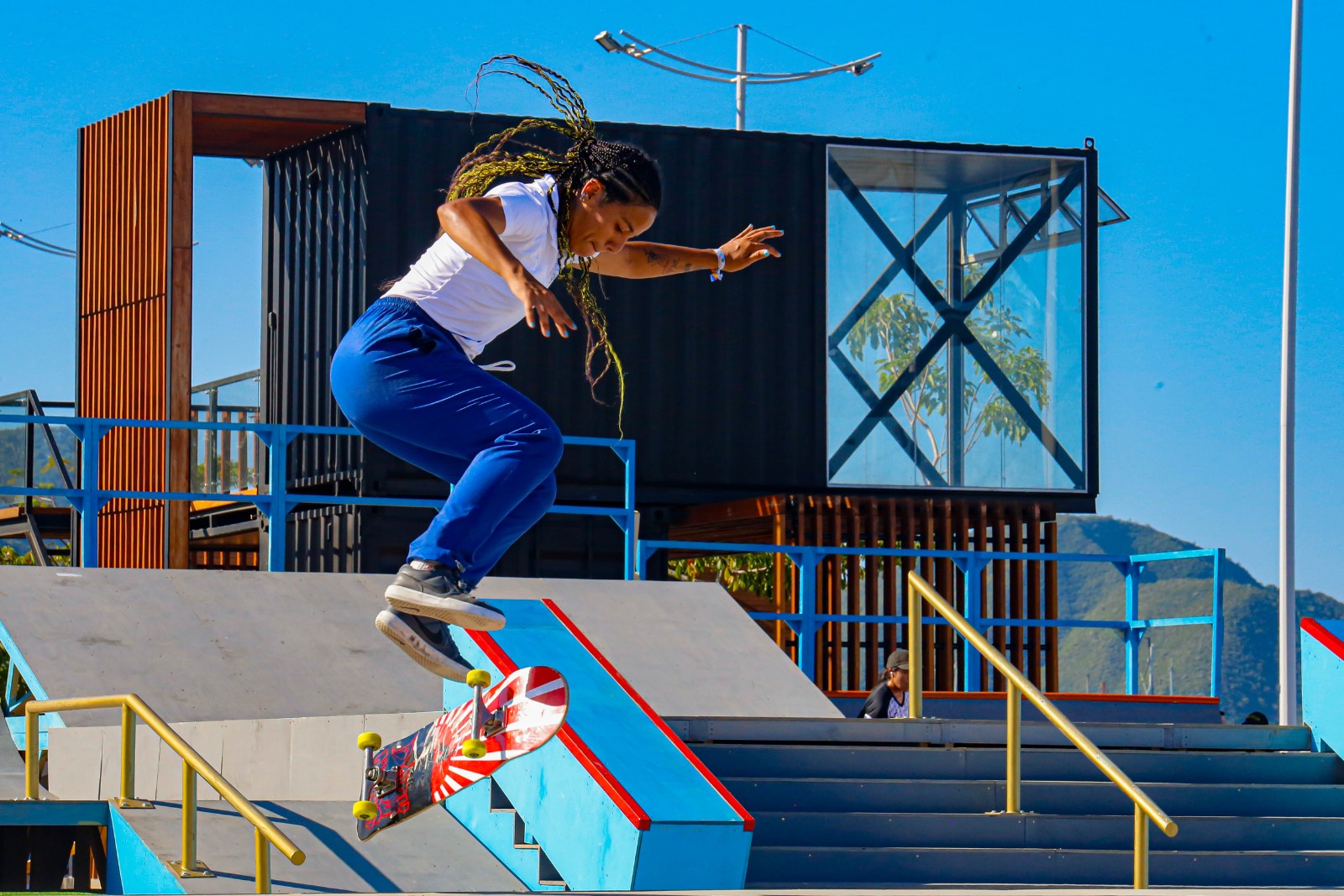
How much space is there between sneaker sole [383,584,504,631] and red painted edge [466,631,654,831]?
223 cm

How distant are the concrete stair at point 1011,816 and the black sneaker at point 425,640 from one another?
9.57 ft

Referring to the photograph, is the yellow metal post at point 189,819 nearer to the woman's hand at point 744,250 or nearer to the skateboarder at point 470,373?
the skateboarder at point 470,373

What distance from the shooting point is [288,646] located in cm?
1165

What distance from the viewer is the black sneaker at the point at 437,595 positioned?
18.4ft

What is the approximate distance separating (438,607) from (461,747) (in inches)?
48.7

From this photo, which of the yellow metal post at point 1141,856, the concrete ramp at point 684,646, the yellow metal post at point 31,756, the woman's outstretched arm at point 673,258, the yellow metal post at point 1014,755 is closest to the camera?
the woman's outstretched arm at point 673,258

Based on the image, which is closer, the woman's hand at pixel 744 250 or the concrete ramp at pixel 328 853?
the woman's hand at pixel 744 250

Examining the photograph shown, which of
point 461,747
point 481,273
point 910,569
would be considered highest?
point 481,273

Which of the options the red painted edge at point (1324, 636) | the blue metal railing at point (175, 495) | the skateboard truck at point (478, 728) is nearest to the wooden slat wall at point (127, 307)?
the blue metal railing at point (175, 495)

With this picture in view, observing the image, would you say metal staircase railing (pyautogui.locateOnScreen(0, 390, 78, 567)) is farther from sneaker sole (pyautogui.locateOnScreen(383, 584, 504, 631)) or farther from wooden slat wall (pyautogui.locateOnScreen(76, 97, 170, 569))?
sneaker sole (pyautogui.locateOnScreen(383, 584, 504, 631))

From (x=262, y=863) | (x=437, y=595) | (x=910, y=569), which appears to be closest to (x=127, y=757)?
(x=262, y=863)

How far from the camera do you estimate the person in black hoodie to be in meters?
12.0

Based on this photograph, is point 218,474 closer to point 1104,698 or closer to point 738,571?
point 1104,698

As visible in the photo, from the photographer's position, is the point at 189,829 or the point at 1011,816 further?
the point at 1011,816
